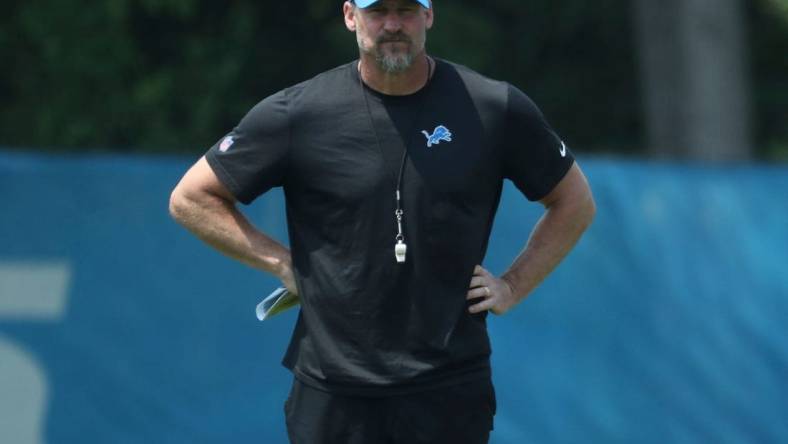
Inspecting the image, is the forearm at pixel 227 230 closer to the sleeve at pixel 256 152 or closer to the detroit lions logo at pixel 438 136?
the sleeve at pixel 256 152

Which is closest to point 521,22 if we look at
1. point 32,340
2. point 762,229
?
point 762,229

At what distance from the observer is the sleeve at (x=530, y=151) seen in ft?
13.4

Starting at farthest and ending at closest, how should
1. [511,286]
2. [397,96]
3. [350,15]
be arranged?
[511,286] → [350,15] → [397,96]

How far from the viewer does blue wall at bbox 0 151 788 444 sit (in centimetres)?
659

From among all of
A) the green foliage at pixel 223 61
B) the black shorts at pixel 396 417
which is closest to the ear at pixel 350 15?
the black shorts at pixel 396 417

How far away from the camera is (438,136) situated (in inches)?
157

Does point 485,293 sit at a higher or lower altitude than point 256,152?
lower

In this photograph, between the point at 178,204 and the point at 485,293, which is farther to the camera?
the point at 178,204

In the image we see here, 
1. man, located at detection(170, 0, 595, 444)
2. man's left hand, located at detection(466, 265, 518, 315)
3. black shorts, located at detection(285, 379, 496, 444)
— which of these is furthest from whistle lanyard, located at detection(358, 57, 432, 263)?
black shorts, located at detection(285, 379, 496, 444)

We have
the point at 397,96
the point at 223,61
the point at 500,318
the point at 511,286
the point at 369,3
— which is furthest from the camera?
the point at 223,61

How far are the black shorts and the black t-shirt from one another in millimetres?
38

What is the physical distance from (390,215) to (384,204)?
0.11 feet

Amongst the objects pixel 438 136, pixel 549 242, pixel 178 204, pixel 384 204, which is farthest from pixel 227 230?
pixel 549 242

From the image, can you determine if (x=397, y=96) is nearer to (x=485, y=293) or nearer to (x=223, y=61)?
(x=485, y=293)
